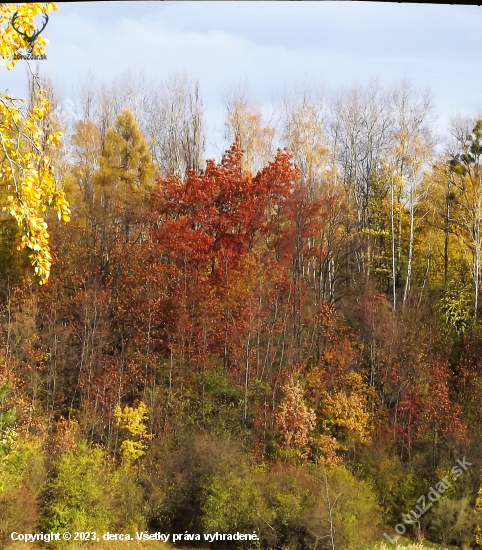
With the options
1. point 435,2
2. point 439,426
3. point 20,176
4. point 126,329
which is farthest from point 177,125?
point 435,2

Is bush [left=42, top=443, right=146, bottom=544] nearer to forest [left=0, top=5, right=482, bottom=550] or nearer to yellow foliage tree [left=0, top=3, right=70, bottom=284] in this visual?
forest [left=0, top=5, right=482, bottom=550]

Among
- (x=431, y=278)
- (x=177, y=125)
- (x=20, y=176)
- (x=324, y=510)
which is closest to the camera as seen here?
(x=20, y=176)

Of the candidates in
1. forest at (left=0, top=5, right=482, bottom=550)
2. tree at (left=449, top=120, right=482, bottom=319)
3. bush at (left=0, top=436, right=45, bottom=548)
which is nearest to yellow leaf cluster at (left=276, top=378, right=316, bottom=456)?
forest at (left=0, top=5, right=482, bottom=550)

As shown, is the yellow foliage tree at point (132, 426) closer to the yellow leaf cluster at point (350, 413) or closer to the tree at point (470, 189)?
the yellow leaf cluster at point (350, 413)

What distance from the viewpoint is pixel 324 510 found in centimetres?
1347

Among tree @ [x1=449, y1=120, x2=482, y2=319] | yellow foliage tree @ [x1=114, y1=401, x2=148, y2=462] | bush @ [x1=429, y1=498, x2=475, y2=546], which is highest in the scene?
tree @ [x1=449, y1=120, x2=482, y2=319]

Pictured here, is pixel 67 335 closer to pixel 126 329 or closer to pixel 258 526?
pixel 126 329

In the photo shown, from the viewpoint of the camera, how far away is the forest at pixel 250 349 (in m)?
14.0

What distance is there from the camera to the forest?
14.0 metres

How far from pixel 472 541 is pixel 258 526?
542 centimetres

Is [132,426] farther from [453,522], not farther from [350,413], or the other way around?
[453,522]

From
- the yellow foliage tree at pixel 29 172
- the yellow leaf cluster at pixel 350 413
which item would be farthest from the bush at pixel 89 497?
the yellow foliage tree at pixel 29 172

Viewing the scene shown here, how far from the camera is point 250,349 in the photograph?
17469mm

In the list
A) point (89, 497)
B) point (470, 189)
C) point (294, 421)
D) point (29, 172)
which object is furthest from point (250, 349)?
point (29, 172)
